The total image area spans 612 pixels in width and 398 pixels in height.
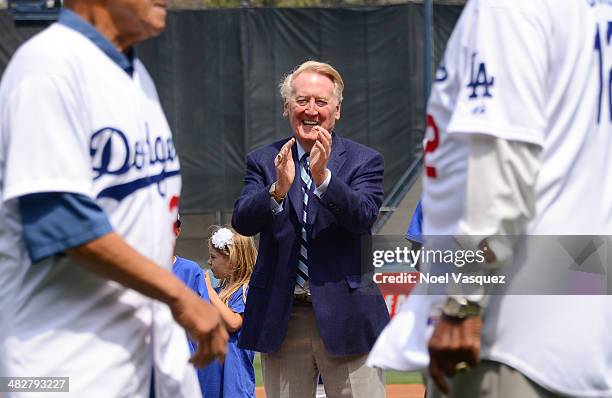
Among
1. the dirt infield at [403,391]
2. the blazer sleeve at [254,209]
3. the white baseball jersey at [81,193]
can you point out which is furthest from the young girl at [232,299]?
the white baseball jersey at [81,193]

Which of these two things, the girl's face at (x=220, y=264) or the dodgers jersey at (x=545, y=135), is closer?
the dodgers jersey at (x=545, y=135)

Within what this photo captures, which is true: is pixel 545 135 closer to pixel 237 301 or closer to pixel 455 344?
pixel 455 344

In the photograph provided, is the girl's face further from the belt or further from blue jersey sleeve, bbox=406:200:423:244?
the belt

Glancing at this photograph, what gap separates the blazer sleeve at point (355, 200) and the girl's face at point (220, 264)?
1.94 m

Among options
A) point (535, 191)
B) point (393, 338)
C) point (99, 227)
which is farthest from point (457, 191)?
point (99, 227)

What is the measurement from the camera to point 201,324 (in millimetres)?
3135

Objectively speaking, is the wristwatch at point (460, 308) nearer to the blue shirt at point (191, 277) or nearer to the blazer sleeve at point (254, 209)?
the blazer sleeve at point (254, 209)

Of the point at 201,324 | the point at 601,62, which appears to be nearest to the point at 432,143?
the point at 601,62

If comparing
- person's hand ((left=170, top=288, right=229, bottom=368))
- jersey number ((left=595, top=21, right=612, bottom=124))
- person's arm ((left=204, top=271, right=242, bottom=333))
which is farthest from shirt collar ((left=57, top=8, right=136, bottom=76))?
person's arm ((left=204, top=271, right=242, bottom=333))

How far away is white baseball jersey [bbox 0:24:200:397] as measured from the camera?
300cm

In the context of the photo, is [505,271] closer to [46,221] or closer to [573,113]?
[573,113]

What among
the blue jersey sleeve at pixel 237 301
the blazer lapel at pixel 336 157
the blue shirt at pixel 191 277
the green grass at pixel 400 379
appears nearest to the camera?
the blazer lapel at pixel 336 157

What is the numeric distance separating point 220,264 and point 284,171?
7.14 feet

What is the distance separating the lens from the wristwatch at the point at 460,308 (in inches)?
122
